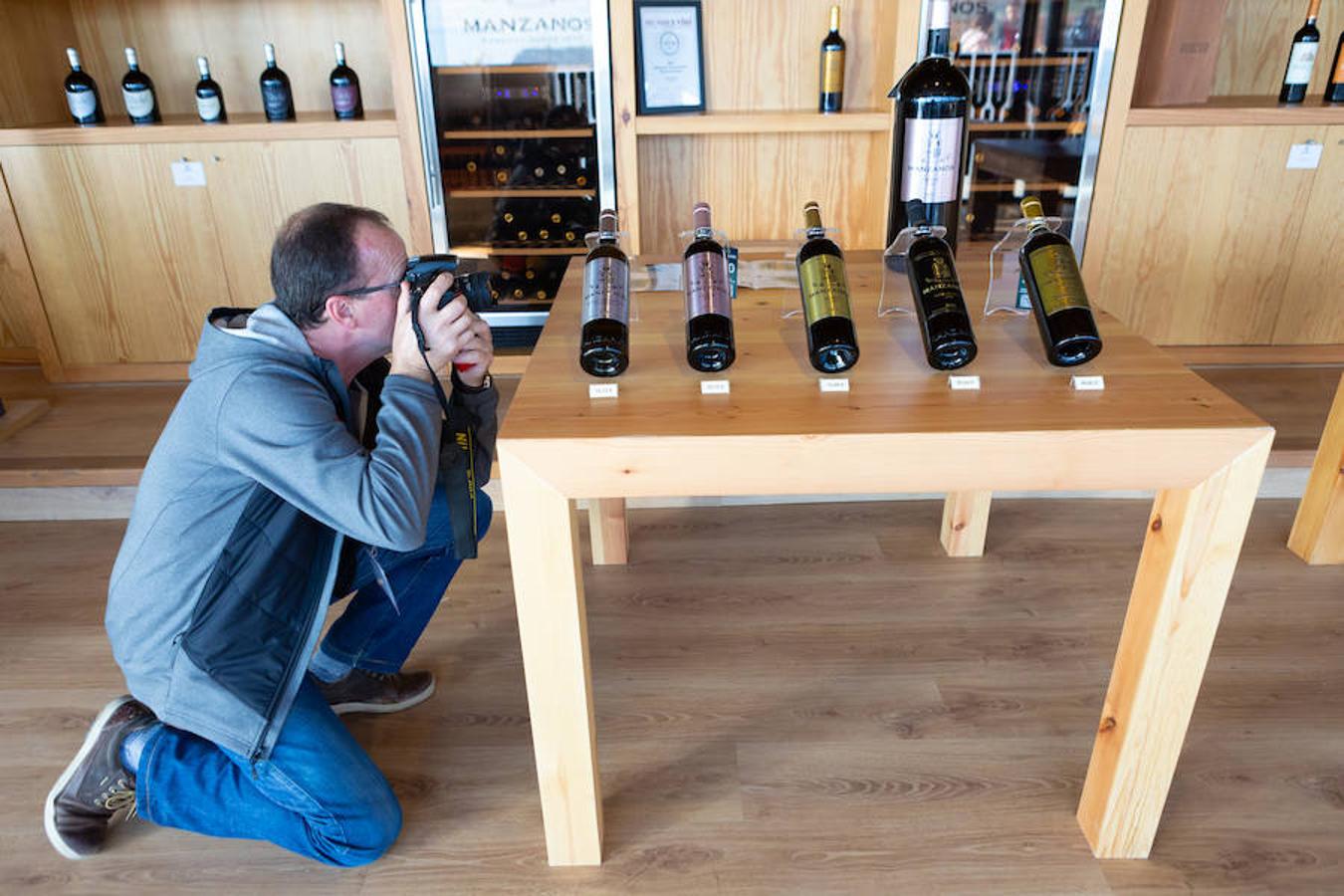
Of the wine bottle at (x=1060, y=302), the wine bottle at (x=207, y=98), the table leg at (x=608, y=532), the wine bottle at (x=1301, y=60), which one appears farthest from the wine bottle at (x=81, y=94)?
the wine bottle at (x=1301, y=60)

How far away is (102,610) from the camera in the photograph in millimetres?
1841

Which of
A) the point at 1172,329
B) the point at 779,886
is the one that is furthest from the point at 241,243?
the point at 1172,329

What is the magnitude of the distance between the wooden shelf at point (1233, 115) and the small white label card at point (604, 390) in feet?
6.66

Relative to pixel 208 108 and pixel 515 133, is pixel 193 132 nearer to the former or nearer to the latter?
pixel 208 108

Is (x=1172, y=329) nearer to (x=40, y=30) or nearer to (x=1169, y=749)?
(x=1169, y=749)

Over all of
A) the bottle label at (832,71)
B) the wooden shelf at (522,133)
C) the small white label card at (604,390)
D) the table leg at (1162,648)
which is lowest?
the table leg at (1162,648)

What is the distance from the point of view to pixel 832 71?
2467 mm

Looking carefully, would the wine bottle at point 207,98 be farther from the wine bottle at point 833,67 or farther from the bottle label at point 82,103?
the wine bottle at point 833,67

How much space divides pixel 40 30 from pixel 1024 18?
2910 mm

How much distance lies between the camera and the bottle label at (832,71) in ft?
8.04

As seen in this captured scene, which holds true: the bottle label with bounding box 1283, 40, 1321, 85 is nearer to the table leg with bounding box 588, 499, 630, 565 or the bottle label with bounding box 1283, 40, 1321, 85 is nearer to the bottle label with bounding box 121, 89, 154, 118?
the table leg with bounding box 588, 499, 630, 565

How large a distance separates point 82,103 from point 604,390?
2305 millimetres

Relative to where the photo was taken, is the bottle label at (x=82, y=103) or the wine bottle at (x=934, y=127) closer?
the wine bottle at (x=934, y=127)

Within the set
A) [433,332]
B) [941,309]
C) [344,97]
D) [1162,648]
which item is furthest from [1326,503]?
[344,97]
